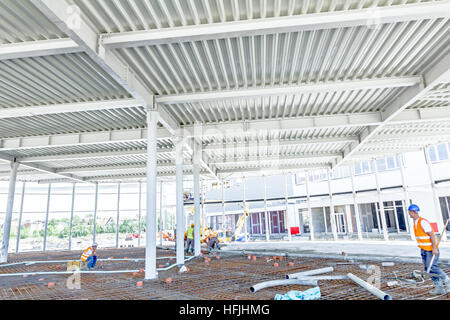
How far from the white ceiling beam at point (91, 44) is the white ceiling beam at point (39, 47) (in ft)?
1.79

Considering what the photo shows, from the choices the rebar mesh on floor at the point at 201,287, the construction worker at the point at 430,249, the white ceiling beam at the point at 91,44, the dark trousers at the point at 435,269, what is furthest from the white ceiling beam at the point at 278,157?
the dark trousers at the point at 435,269

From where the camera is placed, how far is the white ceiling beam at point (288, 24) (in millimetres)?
7062

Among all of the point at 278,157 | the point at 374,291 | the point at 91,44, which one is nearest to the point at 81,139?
the point at 91,44

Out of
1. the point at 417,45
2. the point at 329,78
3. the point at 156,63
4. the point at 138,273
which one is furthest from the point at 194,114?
the point at 417,45

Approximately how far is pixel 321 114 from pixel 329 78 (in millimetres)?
4164

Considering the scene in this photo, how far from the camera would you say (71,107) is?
11.8 metres

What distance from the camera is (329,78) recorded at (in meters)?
10.9

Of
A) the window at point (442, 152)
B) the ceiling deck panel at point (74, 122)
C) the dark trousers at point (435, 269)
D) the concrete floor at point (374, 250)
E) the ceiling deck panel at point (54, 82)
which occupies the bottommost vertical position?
the concrete floor at point (374, 250)

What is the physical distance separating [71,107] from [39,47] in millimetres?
4311

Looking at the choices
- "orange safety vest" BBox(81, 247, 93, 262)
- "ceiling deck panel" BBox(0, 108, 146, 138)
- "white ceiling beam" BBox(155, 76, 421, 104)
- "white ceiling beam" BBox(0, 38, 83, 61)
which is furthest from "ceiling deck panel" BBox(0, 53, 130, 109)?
"orange safety vest" BBox(81, 247, 93, 262)

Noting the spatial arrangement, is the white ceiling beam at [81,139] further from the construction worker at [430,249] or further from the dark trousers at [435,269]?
the dark trousers at [435,269]

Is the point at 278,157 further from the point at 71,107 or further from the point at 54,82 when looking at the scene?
the point at 54,82

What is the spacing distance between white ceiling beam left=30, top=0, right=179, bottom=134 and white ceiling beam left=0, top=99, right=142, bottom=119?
103cm

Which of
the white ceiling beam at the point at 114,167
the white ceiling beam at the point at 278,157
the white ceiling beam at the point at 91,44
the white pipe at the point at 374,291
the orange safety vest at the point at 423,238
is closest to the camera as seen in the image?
the white pipe at the point at 374,291
